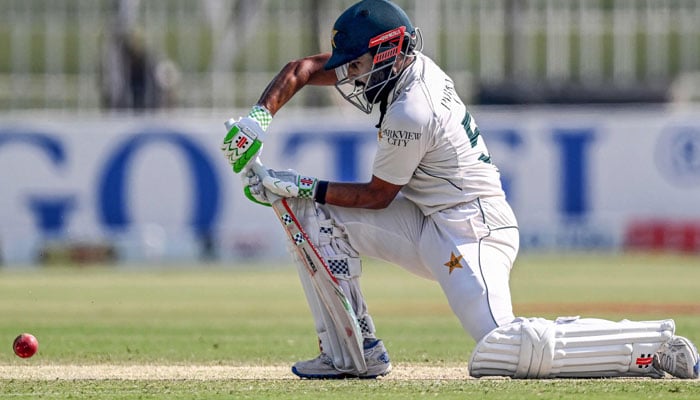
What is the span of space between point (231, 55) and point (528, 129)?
18.0 feet

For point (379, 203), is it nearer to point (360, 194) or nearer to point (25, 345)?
point (360, 194)

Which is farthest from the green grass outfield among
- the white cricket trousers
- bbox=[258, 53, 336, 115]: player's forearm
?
bbox=[258, 53, 336, 115]: player's forearm

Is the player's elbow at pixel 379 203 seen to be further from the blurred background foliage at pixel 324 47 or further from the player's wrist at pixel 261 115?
the blurred background foliage at pixel 324 47

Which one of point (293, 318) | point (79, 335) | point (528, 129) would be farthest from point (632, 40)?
point (79, 335)

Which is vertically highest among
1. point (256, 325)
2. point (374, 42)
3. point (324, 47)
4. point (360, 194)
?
point (324, 47)

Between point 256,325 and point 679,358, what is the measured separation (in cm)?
478

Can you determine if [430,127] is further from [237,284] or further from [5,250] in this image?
[5,250]

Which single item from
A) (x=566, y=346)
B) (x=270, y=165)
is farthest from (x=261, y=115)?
(x=270, y=165)

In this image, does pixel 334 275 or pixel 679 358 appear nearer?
pixel 679 358

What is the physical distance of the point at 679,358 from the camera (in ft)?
22.2

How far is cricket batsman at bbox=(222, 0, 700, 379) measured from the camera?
22.2 feet

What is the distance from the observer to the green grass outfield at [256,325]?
6.64 metres

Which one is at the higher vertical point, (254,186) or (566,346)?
(254,186)

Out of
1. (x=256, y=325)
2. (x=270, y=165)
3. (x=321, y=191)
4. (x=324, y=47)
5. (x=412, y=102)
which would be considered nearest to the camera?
(x=412, y=102)
